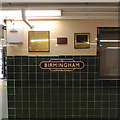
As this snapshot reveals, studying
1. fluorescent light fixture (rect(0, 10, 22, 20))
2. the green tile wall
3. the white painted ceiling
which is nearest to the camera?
the white painted ceiling

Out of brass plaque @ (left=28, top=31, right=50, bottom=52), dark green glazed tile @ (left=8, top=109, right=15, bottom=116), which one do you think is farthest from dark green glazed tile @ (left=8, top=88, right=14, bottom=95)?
brass plaque @ (left=28, top=31, right=50, bottom=52)

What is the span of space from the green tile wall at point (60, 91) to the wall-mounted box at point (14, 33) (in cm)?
41

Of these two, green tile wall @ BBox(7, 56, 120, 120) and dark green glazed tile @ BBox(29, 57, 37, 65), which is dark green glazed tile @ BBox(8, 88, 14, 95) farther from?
dark green glazed tile @ BBox(29, 57, 37, 65)

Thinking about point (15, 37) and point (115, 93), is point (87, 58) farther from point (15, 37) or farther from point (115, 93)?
point (15, 37)

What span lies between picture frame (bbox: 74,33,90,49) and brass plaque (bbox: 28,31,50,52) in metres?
0.67

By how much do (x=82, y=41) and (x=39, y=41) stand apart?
103cm

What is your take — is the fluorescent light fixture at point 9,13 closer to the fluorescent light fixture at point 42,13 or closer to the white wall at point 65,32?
the fluorescent light fixture at point 42,13

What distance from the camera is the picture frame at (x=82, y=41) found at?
3154 mm

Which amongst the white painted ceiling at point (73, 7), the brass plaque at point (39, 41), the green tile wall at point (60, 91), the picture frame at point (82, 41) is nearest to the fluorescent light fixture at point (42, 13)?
the white painted ceiling at point (73, 7)

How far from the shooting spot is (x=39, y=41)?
3.21m

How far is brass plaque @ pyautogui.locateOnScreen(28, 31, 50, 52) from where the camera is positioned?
318cm

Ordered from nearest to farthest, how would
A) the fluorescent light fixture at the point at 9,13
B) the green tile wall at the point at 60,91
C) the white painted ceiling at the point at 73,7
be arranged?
the white painted ceiling at the point at 73,7 < the fluorescent light fixture at the point at 9,13 < the green tile wall at the point at 60,91

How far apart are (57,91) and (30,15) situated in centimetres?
188

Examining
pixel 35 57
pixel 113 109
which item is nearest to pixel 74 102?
pixel 113 109
